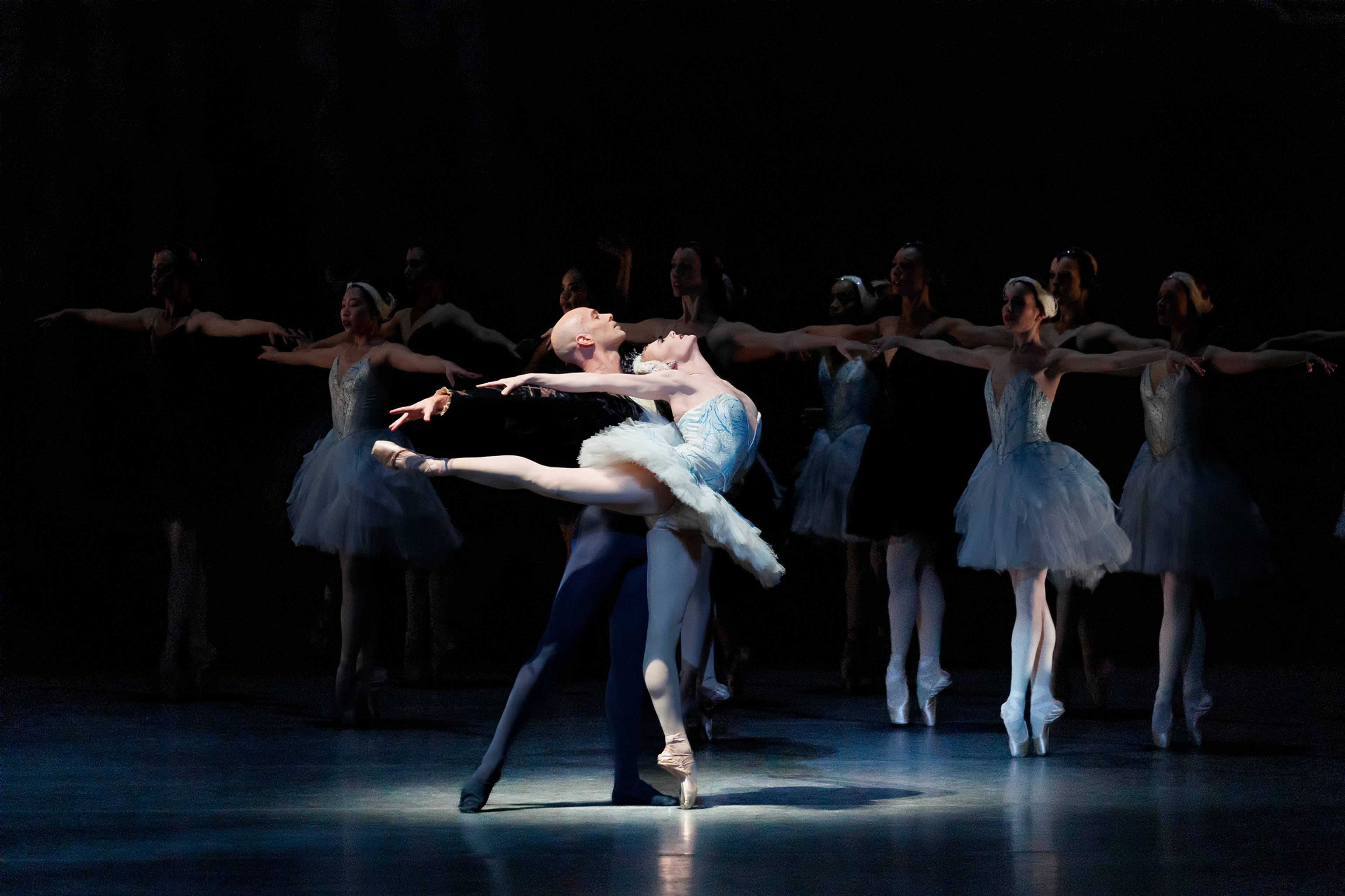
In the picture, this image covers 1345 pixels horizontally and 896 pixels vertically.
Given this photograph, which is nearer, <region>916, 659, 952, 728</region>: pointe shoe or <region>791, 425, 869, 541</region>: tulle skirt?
<region>916, 659, 952, 728</region>: pointe shoe

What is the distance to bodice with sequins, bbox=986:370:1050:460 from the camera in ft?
16.7

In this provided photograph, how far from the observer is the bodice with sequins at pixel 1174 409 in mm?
5242

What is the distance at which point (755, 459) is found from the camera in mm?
5629

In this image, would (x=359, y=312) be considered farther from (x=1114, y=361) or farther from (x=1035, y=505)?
(x=1114, y=361)

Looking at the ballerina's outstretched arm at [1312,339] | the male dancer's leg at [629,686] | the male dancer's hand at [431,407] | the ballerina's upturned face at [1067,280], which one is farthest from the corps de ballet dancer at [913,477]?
the male dancer's hand at [431,407]

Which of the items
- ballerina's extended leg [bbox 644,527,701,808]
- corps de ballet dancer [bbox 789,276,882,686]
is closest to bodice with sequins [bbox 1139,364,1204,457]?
corps de ballet dancer [bbox 789,276,882,686]

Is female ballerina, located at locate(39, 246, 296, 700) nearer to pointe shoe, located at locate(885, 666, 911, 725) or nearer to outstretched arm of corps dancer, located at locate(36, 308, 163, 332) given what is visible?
outstretched arm of corps dancer, located at locate(36, 308, 163, 332)

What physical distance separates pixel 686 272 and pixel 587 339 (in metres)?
1.41

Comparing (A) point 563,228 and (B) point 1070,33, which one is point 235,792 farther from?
(B) point 1070,33

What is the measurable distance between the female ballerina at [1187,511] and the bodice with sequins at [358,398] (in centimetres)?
257

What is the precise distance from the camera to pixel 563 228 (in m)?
7.38

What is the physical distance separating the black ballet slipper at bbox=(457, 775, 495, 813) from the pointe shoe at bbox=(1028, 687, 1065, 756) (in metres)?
1.79

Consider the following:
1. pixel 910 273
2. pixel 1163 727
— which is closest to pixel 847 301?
pixel 910 273

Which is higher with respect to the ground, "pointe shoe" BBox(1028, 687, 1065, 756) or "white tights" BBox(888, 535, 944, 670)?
"white tights" BBox(888, 535, 944, 670)
